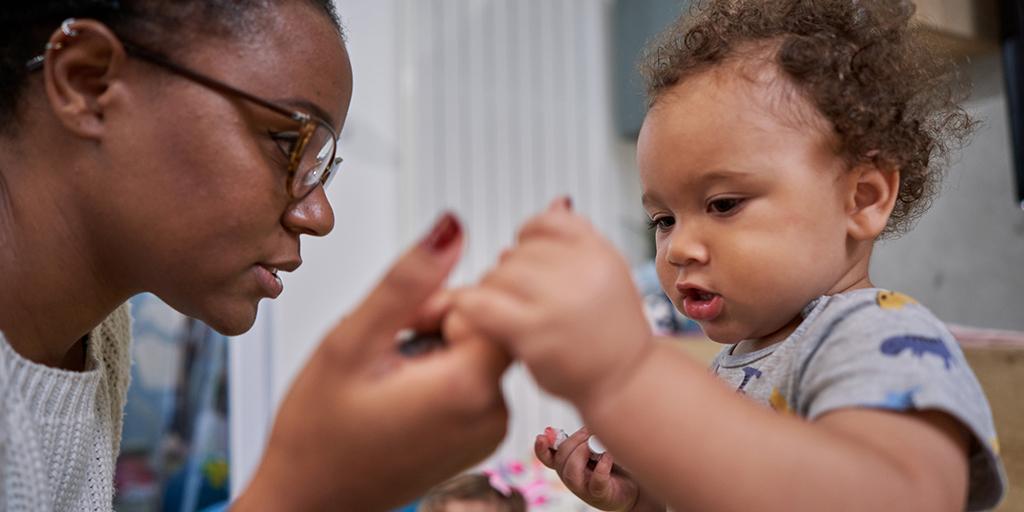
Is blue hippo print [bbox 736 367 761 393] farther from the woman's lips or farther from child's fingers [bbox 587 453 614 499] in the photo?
the woman's lips

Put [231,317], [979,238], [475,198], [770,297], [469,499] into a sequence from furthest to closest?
[475,198]
[979,238]
[469,499]
[231,317]
[770,297]

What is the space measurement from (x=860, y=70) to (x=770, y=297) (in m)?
0.23

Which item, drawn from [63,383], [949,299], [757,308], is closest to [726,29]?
[757,308]

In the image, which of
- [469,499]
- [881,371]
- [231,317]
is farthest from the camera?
[469,499]

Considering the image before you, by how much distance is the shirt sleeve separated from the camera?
0.53 meters

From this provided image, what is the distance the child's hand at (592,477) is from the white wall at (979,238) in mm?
1603

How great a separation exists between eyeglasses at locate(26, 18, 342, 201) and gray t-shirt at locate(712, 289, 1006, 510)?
1.45 ft

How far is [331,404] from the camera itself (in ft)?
1.63

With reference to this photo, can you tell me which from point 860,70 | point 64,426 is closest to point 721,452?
point 860,70

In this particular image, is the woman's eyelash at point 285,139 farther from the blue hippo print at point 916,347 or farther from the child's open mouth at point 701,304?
the blue hippo print at point 916,347

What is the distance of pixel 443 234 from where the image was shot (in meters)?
0.48

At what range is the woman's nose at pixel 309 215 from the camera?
78cm

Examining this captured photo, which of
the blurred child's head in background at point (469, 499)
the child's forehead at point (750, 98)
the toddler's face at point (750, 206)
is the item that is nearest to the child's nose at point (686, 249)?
the toddler's face at point (750, 206)

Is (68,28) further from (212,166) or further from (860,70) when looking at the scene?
(860,70)
